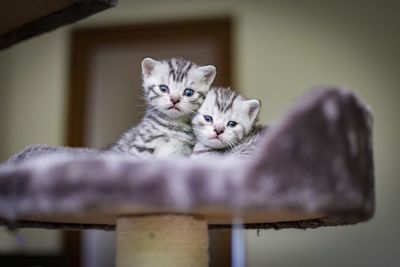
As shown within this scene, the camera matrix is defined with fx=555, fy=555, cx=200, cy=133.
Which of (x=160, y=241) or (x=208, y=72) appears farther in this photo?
(x=208, y=72)

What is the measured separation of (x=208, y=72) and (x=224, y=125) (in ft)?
0.44

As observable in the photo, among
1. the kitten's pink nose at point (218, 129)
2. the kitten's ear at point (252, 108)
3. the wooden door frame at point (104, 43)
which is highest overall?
the wooden door frame at point (104, 43)

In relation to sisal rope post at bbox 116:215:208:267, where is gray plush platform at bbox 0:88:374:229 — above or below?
above

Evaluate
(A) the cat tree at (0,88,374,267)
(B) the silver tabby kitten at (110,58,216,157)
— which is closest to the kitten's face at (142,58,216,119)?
(B) the silver tabby kitten at (110,58,216,157)

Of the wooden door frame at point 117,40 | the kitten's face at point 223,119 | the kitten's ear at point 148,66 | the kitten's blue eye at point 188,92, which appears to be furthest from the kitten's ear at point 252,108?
the wooden door frame at point 117,40

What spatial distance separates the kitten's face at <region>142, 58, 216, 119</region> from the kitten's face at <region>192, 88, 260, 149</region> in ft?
0.09

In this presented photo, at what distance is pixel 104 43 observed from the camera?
10.6 feet

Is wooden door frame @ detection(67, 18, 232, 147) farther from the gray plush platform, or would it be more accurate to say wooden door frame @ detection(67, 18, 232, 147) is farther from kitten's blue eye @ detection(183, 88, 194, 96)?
the gray plush platform

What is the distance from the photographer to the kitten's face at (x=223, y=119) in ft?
3.66

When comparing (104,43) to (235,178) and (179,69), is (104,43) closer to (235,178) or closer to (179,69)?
(179,69)

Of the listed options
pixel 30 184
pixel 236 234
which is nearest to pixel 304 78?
pixel 236 234

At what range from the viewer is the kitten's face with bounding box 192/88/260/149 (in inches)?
43.9

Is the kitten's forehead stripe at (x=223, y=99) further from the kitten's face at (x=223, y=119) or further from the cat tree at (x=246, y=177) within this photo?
the cat tree at (x=246, y=177)

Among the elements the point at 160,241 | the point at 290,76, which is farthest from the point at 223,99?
the point at 290,76
